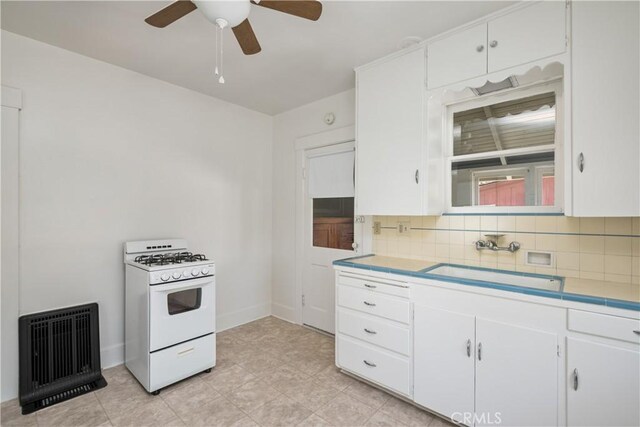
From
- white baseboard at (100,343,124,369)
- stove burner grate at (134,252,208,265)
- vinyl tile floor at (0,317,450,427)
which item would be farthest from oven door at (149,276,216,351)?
white baseboard at (100,343,124,369)

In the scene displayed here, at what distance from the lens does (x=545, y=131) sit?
2102 mm

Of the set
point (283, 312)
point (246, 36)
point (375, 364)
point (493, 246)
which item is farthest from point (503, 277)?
point (283, 312)

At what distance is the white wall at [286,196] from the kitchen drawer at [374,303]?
4.59 feet

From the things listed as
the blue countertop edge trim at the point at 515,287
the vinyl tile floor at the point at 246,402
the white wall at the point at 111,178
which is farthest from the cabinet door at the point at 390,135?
the white wall at the point at 111,178

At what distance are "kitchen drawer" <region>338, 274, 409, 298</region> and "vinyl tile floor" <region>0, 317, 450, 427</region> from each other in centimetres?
77

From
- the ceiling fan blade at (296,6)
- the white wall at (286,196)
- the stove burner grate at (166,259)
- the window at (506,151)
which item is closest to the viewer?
the ceiling fan blade at (296,6)

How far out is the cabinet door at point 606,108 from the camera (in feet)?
5.08

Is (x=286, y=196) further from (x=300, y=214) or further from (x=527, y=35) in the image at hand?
(x=527, y=35)

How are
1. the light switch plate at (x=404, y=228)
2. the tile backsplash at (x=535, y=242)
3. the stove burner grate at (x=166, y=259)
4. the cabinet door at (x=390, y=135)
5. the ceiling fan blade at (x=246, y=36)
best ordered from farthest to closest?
the light switch plate at (x=404, y=228), the stove burner grate at (x=166, y=259), the cabinet door at (x=390, y=135), the tile backsplash at (x=535, y=242), the ceiling fan blade at (x=246, y=36)

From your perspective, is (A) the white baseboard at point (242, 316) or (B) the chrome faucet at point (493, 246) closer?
(B) the chrome faucet at point (493, 246)

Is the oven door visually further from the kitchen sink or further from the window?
the window

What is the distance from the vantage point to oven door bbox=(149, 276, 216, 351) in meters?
2.21

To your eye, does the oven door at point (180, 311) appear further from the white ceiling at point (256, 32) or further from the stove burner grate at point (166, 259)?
the white ceiling at point (256, 32)

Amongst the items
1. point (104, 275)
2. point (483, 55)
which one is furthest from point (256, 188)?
point (483, 55)
